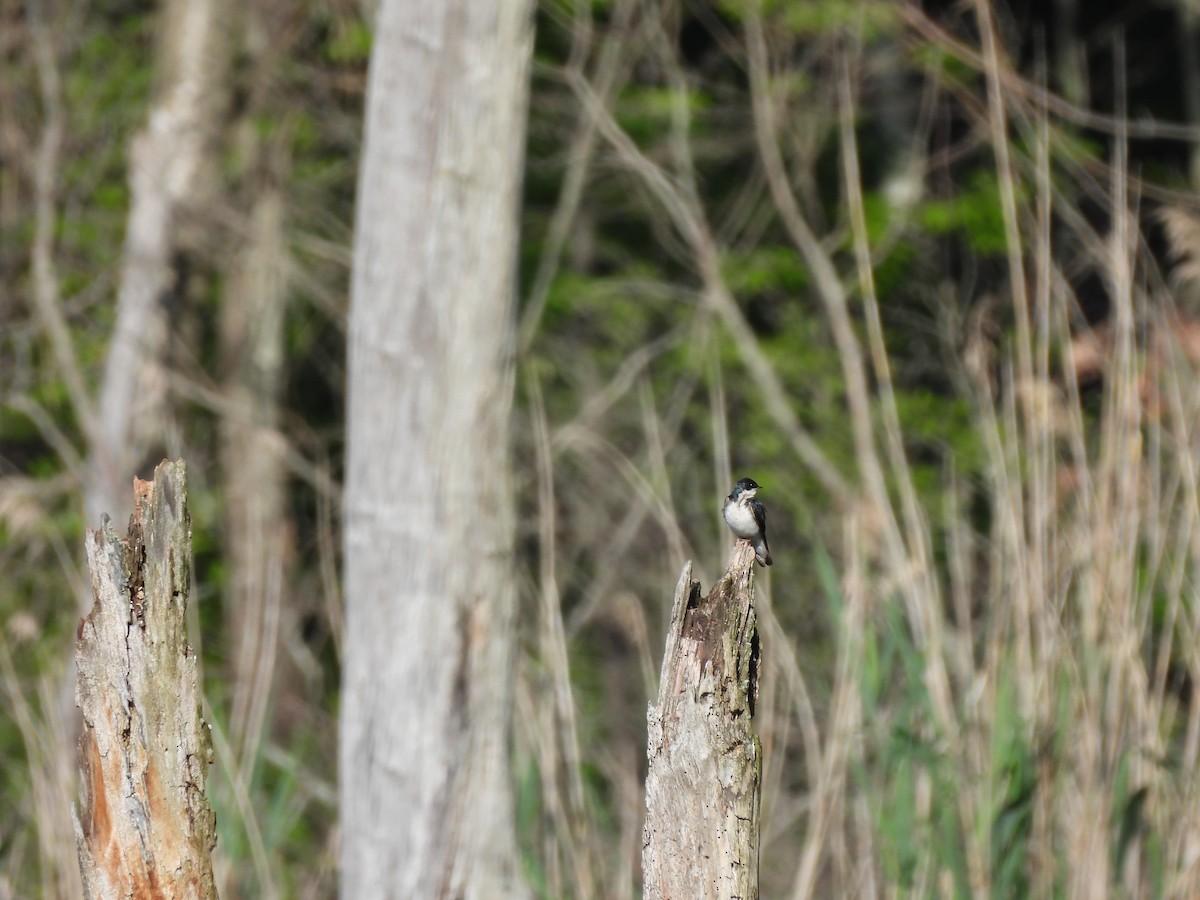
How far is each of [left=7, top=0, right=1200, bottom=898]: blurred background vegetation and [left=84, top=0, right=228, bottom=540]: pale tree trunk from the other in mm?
125

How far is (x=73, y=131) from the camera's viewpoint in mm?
6297

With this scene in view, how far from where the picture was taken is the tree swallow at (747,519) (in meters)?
1.89

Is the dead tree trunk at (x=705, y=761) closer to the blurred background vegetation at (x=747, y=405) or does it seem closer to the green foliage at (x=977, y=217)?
the blurred background vegetation at (x=747, y=405)

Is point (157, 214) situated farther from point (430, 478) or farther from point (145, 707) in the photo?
point (145, 707)

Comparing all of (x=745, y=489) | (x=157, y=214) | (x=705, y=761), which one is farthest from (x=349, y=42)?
(x=705, y=761)

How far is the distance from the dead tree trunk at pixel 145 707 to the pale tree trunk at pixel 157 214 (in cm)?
414

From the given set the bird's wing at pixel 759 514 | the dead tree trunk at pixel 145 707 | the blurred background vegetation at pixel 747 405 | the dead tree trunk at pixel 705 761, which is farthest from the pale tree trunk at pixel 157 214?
the dead tree trunk at pixel 705 761

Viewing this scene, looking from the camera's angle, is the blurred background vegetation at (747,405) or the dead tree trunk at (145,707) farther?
the blurred background vegetation at (747,405)

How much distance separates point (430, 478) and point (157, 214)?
12.6ft

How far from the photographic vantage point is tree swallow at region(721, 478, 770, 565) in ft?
6.22

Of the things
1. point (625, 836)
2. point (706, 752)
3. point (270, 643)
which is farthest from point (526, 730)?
point (706, 752)

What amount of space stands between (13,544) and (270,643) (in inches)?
165

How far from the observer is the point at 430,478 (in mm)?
2652

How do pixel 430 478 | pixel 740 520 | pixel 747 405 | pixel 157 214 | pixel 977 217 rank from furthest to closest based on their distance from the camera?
pixel 747 405
pixel 977 217
pixel 157 214
pixel 430 478
pixel 740 520
